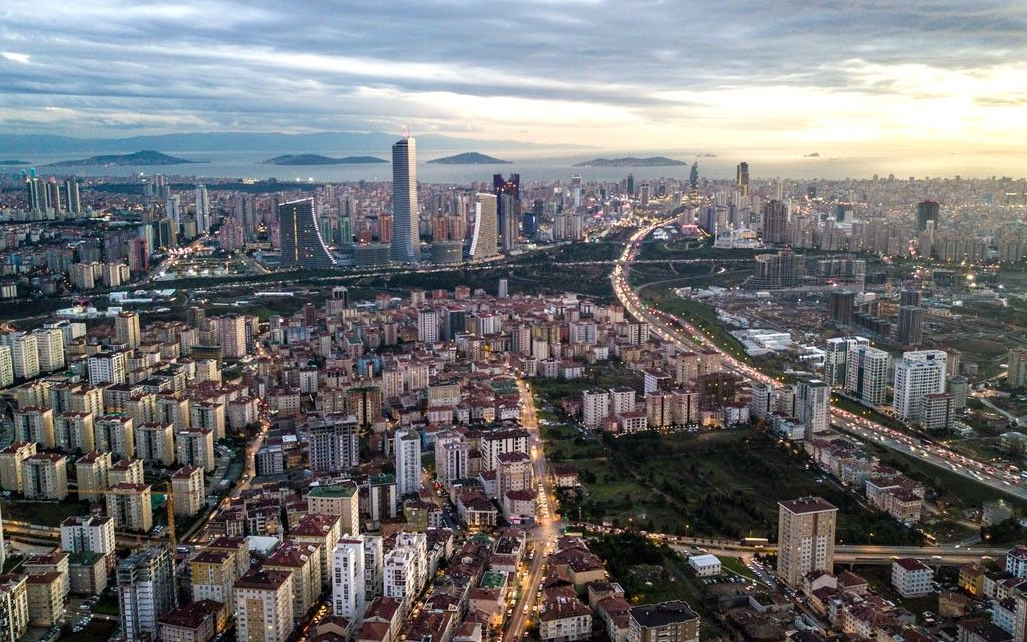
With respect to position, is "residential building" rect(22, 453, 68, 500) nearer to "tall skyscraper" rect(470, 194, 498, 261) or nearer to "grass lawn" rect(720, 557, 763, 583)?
"grass lawn" rect(720, 557, 763, 583)

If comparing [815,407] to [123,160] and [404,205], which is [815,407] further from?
[123,160]

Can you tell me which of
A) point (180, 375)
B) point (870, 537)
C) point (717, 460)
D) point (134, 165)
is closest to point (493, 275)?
point (180, 375)

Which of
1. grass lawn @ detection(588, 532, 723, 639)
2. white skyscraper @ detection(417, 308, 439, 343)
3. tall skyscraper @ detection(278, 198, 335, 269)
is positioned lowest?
grass lawn @ detection(588, 532, 723, 639)

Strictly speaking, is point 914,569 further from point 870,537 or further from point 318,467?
point 318,467

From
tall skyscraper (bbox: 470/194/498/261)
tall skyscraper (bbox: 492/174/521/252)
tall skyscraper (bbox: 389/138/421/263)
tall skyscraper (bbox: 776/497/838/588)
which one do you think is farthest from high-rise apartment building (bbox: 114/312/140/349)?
tall skyscraper (bbox: 492/174/521/252)

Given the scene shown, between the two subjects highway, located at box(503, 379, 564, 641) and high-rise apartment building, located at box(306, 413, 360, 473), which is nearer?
highway, located at box(503, 379, 564, 641)
